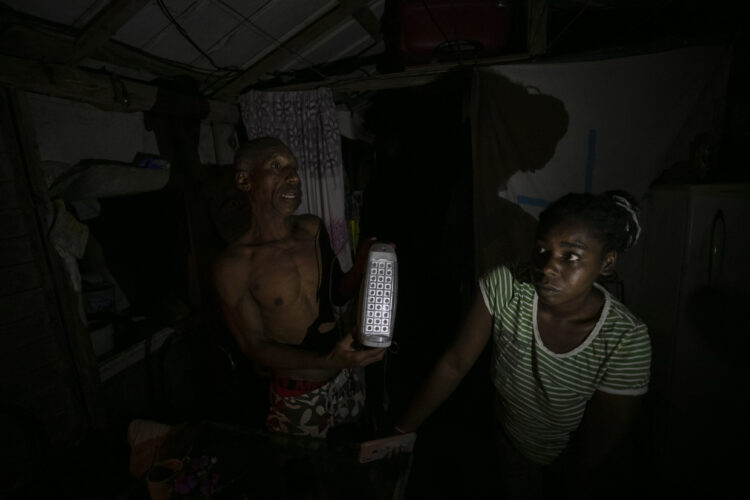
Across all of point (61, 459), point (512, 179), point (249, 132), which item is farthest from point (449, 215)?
point (61, 459)

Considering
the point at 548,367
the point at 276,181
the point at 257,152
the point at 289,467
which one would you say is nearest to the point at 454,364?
the point at 548,367

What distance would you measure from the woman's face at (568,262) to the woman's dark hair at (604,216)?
2 centimetres

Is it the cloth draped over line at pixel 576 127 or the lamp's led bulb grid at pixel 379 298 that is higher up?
the cloth draped over line at pixel 576 127

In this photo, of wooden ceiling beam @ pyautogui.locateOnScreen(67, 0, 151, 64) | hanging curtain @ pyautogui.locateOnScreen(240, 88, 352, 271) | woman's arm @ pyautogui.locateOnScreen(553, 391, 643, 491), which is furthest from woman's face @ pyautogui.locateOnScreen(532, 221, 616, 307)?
hanging curtain @ pyautogui.locateOnScreen(240, 88, 352, 271)

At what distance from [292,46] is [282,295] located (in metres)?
1.92

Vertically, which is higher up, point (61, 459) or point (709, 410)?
point (61, 459)

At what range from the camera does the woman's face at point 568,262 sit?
119 centimetres

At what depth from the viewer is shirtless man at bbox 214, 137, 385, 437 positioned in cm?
189

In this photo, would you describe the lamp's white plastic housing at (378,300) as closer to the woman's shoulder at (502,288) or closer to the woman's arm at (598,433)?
the woman's shoulder at (502,288)

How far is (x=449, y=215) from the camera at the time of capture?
346cm

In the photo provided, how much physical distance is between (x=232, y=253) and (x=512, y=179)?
209 cm

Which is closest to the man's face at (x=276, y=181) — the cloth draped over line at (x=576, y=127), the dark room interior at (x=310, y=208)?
the dark room interior at (x=310, y=208)

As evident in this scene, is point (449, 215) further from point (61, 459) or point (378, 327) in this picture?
point (61, 459)

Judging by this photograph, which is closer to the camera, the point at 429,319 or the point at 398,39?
the point at 398,39
